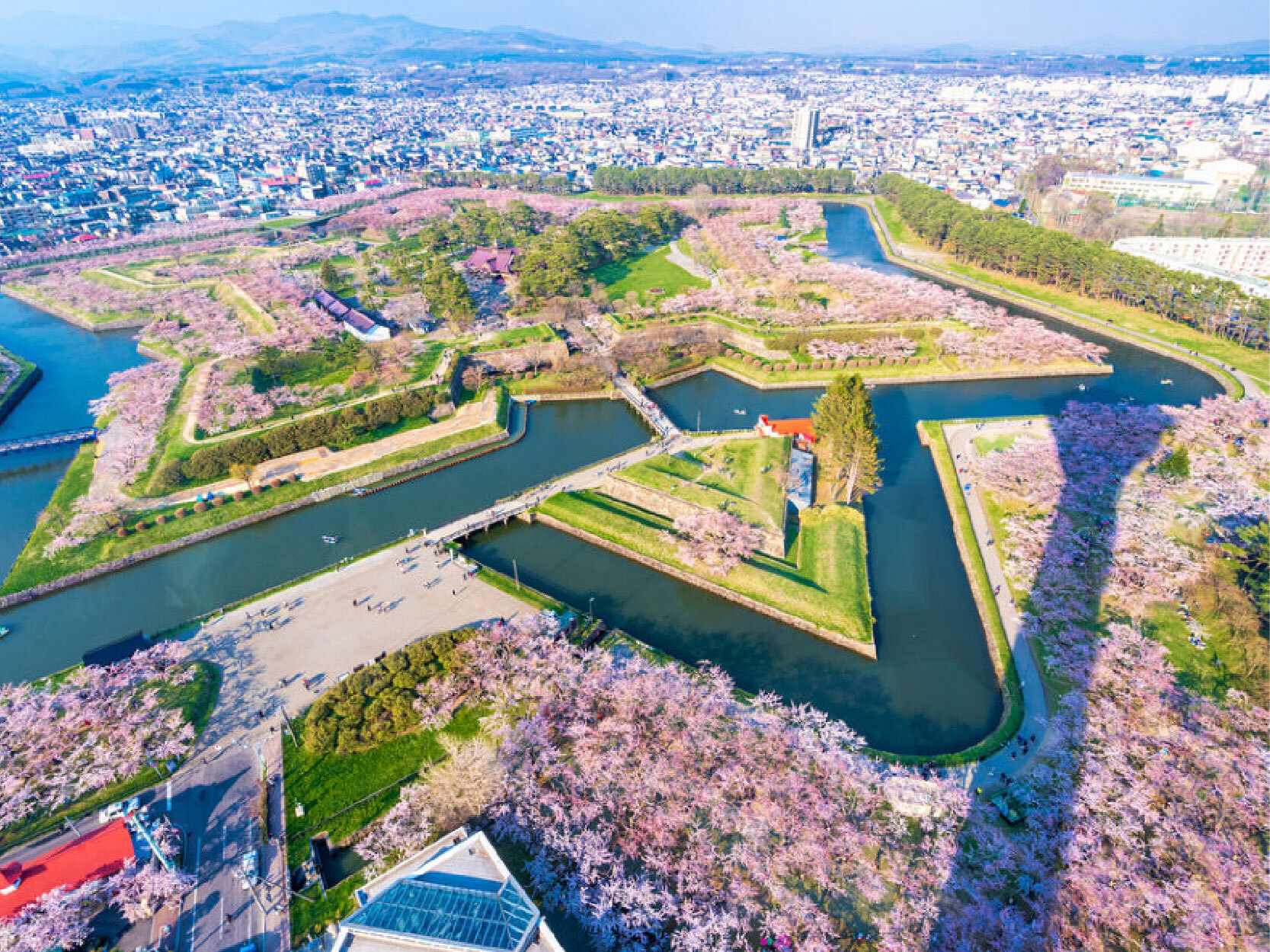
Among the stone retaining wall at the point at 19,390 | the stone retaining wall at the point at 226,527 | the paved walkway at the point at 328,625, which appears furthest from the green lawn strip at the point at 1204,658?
the stone retaining wall at the point at 19,390

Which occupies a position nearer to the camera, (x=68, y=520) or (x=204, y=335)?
(x=68, y=520)

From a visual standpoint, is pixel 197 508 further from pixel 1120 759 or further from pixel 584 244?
pixel 584 244

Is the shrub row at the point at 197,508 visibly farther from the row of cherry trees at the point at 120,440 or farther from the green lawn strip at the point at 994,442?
the green lawn strip at the point at 994,442

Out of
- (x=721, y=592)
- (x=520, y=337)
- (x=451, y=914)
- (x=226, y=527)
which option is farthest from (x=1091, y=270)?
(x=226, y=527)

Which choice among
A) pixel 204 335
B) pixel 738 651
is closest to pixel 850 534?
pixel 738 651

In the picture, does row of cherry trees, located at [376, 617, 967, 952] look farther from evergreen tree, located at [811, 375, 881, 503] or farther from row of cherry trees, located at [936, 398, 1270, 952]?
evergreen tree, located at [811, 375, 881, 503]

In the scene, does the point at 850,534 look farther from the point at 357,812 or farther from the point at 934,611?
Answer: the point at 357,812
